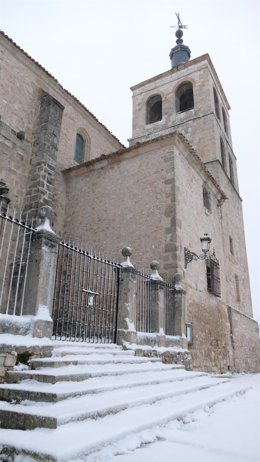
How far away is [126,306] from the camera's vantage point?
264 inches

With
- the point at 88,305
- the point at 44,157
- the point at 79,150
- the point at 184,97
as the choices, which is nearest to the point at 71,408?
the point at 88,305

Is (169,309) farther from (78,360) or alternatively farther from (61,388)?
(61,388)

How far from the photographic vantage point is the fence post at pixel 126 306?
253 inches

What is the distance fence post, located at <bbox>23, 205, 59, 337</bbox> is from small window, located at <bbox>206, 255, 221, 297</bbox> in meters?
7.81

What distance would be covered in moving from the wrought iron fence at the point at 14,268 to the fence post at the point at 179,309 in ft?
12.9

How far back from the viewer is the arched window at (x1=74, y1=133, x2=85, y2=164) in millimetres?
14391

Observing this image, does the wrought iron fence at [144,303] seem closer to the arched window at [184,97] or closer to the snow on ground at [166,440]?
the snow on ground at [166,440]

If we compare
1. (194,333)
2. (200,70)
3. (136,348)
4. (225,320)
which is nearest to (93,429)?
(136,348)

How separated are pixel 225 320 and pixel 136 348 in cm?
767

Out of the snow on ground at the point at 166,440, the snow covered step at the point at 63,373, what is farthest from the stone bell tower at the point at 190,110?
the snow on ground at the point at 166,440

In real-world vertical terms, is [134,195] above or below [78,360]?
above

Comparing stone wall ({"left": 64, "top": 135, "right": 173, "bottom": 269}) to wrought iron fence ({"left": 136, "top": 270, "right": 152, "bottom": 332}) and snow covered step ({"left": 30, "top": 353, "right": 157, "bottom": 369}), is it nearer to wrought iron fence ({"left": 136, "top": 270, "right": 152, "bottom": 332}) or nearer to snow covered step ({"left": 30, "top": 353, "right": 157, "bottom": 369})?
wrought iron fence ({"left": 136, "top": 270, "right": 152, "bottom": 332})

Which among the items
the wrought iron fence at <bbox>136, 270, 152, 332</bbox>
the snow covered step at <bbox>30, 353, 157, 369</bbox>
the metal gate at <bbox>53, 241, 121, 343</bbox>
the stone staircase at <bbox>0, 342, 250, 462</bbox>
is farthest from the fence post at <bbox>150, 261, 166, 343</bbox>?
the stone staircase at <bbox>0, 342, 250, 462</bbox>

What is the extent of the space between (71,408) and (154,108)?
2023 cm
